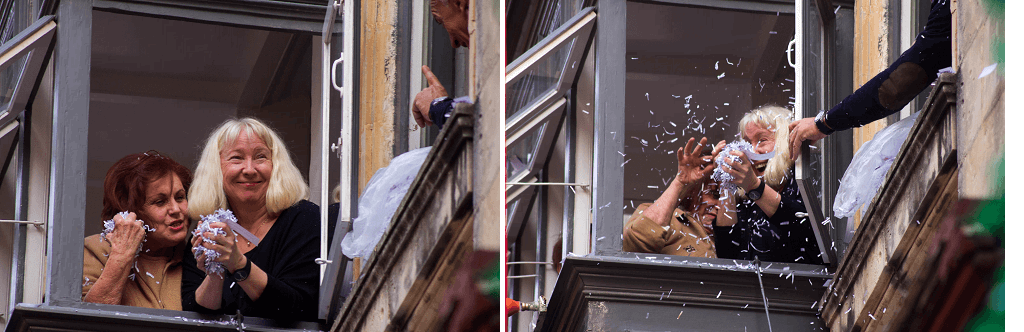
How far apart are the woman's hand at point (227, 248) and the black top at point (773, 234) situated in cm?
69

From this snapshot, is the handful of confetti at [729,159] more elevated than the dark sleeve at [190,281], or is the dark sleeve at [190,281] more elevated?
the handful of confetti at [729,159]

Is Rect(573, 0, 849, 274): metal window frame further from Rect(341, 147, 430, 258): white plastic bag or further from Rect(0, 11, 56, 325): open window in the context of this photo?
Rect(0, 11, 56, 325): open window

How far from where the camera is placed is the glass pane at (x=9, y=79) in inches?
48.0

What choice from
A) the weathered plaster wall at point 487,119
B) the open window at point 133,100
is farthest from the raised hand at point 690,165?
the open window at point 133,100

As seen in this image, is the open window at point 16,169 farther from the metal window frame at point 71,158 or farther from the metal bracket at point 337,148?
the metal bracket at point 337,148

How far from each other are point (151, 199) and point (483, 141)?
740mm

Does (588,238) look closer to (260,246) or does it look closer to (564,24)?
(564,24)

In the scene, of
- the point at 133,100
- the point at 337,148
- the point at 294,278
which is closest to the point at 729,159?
the point at 337,148

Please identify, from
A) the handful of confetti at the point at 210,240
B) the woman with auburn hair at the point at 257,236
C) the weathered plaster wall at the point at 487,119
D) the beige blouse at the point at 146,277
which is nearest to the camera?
the weathered plaster wall at the point at 487,119

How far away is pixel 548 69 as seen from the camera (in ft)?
3.46

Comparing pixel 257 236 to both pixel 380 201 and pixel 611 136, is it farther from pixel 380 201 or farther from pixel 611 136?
A: pixel 611 136

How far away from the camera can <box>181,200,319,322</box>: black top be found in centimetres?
150

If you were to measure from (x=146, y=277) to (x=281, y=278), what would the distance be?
20 centimetres

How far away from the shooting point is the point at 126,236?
1379 millimetres
